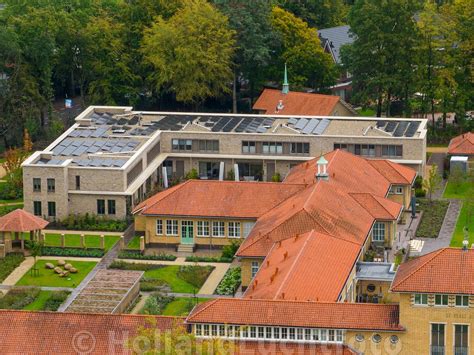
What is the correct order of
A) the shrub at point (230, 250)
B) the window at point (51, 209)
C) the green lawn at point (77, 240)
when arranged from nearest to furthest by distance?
1. the shrub at point (230, 250)
2. the green lawn at point (77, 240)
3. the window at point (51, 209)

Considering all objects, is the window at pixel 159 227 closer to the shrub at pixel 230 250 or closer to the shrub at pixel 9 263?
the shrub at pixel 230 250

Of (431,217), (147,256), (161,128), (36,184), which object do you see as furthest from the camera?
(161,128)

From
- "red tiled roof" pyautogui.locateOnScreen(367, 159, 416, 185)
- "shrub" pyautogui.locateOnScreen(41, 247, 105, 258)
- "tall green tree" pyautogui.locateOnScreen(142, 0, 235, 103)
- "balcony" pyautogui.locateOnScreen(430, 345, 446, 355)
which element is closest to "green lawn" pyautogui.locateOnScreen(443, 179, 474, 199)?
"red tiled roof" pyautogui.locateOnScreen(367, 159, 416, 185)

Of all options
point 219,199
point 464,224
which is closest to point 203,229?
point 219,199

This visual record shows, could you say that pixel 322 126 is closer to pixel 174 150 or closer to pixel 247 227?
pixel 174 150

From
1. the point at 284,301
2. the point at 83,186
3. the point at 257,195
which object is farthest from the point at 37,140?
the point at 284,301

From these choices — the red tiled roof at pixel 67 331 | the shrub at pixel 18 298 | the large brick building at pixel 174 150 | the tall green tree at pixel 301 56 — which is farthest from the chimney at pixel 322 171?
the tall green tree at pixel 301 56

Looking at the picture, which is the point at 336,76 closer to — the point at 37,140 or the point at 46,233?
the point at 37,140

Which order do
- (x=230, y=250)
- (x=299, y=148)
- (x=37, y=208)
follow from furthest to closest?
1. (x=299, y=148)
2. (x=37, y=208)
3. (x=230, y=250)
